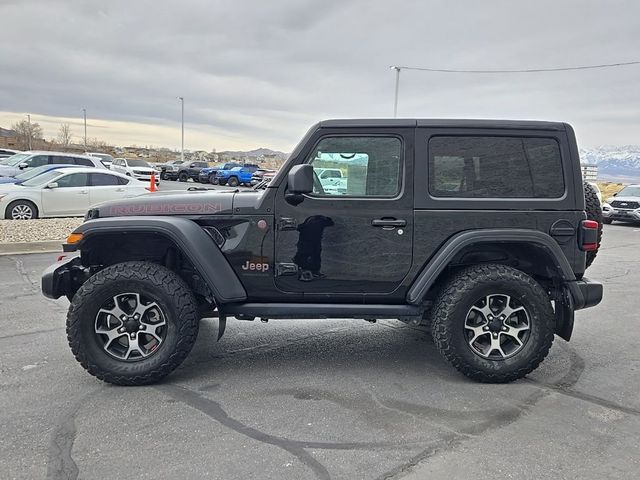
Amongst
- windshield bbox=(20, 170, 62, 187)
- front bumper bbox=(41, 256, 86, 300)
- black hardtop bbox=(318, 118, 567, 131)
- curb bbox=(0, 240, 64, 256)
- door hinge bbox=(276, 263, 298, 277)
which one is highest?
black hardtop bbox=(318, 118, 567, 131)

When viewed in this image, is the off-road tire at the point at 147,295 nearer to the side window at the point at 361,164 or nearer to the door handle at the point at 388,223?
the side window at the point at 361,164

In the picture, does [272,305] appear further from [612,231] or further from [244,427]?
[612,231]

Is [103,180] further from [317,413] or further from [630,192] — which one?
[630,192]

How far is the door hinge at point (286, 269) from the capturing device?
409cm

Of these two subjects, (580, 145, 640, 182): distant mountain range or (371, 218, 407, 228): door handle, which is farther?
(580, 145, 640, 182): distant mountain range

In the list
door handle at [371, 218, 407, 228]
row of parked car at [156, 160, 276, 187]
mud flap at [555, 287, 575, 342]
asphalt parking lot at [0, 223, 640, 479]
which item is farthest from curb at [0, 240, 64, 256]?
row of parked car at [156, 160, 276, 187]

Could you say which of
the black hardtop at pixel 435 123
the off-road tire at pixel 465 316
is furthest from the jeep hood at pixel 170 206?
the off-road tire at pixel 465 316

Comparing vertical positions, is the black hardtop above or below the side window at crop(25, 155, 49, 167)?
above

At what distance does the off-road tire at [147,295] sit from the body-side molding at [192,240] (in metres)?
0.25

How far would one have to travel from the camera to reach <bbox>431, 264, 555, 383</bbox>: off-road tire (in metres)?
4.00

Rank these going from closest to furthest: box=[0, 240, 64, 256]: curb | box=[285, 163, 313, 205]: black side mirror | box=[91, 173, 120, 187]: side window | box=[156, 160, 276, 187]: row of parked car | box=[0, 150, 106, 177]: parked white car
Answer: box=[285, 163, 313, 205]: black side mirror
box=[0, 240, 64, 256]: curb
box=[91, 173, 120, 187]: side window
box=[0, 150, 106, 177]: parked white car
box=[156, 160, 276, 187]: row of parked car

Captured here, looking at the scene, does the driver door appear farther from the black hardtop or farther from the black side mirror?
the black side mirror

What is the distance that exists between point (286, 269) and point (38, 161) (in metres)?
18.3

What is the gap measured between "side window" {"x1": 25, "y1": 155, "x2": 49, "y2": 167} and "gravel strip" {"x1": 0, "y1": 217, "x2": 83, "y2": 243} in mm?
8373
